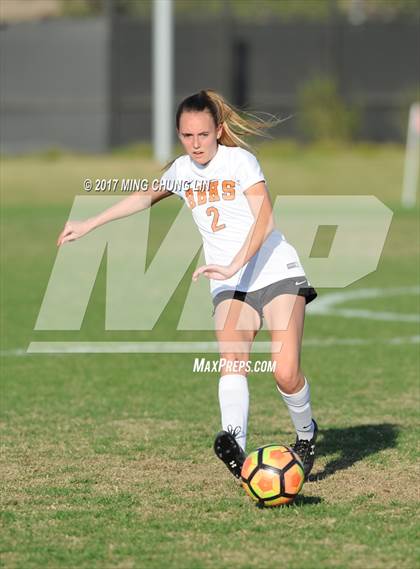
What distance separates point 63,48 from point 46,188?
1245cm

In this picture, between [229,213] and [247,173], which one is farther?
[229,213]

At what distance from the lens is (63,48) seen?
45469 mm

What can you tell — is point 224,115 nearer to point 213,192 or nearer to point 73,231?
point 213,192

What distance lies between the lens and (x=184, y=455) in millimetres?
8930

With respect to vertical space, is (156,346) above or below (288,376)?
below

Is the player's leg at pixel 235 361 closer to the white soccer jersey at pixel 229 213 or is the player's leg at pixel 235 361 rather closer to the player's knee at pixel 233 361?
the player's knee at pixel 233 361

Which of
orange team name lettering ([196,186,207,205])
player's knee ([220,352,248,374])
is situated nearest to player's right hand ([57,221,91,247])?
orange team name lettering ([196,186,207,205])

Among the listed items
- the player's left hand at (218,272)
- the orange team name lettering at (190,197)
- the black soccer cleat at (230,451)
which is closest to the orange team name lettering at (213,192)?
the orange team name lettering at (190,197)

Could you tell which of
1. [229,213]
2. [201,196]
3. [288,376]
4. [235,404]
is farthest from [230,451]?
[201,196]

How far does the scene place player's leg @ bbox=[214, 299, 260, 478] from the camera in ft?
25.5

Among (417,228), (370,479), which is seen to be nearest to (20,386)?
(370,479)

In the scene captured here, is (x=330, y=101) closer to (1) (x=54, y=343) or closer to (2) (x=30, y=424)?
(1) (x=54, y=343)

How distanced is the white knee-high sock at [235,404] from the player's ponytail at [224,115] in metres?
1.52

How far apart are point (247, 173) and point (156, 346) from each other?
6566mm
